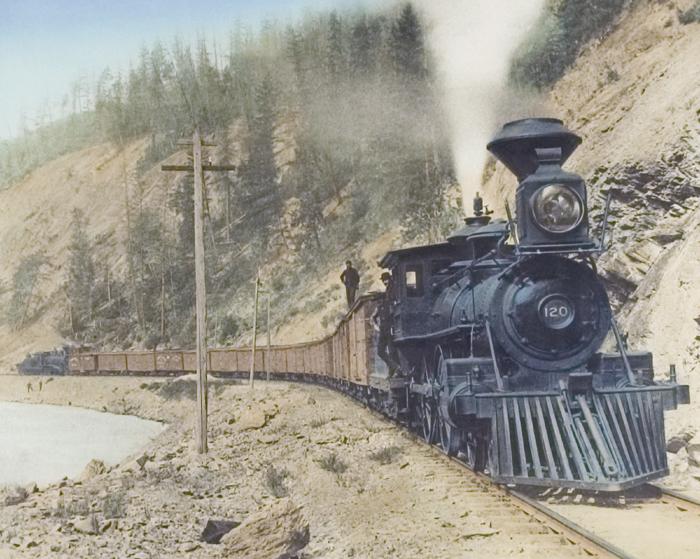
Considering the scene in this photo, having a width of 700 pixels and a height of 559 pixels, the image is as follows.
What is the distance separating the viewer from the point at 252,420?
1783 cm

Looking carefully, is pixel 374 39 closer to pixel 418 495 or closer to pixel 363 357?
pixel 363 357

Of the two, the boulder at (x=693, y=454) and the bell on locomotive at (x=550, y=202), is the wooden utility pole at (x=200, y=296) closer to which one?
the bell on locomotive at (x=550, y=202)

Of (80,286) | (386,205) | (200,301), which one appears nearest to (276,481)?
(200,301)

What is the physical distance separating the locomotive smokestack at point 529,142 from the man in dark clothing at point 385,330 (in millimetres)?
4197

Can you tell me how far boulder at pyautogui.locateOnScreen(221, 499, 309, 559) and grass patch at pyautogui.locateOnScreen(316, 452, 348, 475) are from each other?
362 cm

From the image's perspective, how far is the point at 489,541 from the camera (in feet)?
24.9

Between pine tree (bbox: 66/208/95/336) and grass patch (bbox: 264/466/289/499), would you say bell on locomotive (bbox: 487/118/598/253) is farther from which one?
pine tree (bbox: 66/208/95/336)

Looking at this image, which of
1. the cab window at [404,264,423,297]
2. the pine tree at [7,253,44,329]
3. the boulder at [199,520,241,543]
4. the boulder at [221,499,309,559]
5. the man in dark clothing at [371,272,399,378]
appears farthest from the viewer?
the pine tree at [7,253,44,329]

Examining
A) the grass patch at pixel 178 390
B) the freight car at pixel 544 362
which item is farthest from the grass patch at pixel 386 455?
the grass patch at pixel 178 390

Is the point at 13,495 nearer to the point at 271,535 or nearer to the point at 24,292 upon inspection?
the point at 271,535

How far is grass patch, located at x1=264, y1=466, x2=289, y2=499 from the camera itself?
36.4ft

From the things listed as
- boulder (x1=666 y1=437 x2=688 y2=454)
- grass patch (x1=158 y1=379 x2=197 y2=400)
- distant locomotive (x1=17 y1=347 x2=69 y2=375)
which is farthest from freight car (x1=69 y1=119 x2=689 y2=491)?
distant locomotive (x1=17 y1=347 x2=69 y2=375)

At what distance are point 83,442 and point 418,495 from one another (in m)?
18.3

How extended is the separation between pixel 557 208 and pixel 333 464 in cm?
489
